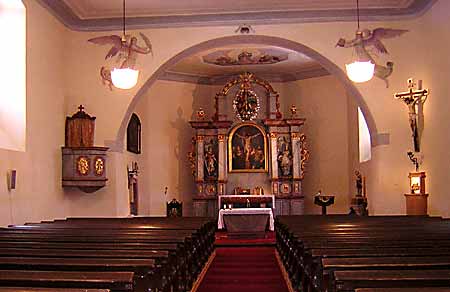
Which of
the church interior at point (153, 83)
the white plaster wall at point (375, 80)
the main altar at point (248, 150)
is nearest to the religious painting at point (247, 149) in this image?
the main altar at point (248, 150)

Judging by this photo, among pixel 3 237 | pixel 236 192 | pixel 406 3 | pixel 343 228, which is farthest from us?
pixel 236 192

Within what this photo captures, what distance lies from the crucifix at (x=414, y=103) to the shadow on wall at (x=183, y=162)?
8.18 m

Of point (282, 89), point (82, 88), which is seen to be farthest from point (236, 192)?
point (82, 88)

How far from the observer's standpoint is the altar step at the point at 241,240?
12.1 m

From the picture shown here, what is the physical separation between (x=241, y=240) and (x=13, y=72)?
257 inches

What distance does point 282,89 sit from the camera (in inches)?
696

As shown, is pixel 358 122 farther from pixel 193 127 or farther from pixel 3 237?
pixel 3 237

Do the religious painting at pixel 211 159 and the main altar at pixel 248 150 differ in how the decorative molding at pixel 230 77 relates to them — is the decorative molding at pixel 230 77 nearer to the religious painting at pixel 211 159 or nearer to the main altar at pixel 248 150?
the main altar at pixel 248 150

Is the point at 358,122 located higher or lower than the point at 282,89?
lower

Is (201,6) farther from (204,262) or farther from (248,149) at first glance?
(248,149)

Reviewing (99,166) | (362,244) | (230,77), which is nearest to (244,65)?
(230,77)

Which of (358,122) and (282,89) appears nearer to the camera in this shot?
(358,122)

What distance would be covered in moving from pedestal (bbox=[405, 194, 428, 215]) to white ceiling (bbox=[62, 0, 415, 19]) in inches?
134

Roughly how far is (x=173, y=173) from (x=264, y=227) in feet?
13.1
